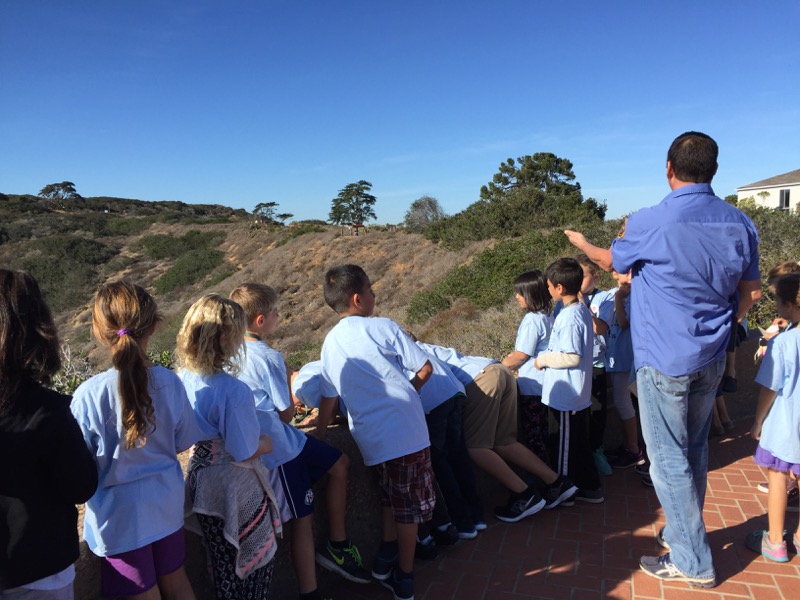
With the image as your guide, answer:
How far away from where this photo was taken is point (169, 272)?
1267 inches

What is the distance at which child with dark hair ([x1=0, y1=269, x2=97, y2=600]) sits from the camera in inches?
59.9

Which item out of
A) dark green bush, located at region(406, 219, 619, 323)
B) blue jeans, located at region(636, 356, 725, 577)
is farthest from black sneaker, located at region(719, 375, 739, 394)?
dark green bush, located at region(406, 219, 619, 323)

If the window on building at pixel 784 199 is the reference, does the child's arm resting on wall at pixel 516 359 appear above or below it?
below

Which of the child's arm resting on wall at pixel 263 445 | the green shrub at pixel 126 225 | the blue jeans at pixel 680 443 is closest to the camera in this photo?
the child's arm resting on wall at pixel 263 445

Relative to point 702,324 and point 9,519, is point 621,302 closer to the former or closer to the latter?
point 702,324

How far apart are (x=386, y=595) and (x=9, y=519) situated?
1.79 metres

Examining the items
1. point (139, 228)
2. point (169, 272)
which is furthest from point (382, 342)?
point (139, 228)

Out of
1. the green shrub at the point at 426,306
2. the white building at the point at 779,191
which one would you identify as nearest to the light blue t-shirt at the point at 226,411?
the green shrub at the point at 426,306

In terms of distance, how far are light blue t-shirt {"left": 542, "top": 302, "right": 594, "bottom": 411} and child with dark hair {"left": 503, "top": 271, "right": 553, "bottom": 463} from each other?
93mm

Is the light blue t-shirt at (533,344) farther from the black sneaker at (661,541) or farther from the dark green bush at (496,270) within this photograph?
the dark green bush at (496,270)

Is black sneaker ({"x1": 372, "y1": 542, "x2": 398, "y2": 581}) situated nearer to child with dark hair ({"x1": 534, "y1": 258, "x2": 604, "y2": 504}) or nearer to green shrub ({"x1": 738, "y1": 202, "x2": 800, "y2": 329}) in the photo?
child with dark hair ({"x1": 534, "y1": 258, "x2": 604, "y2": 504})

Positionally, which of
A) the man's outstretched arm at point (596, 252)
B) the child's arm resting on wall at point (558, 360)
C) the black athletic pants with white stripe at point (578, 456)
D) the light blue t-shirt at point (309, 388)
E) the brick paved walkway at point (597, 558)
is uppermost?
the man's outstretched arm at point (596, 252)

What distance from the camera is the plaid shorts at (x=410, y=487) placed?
265 centimetres

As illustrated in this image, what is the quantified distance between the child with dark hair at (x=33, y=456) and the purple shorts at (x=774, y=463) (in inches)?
119
